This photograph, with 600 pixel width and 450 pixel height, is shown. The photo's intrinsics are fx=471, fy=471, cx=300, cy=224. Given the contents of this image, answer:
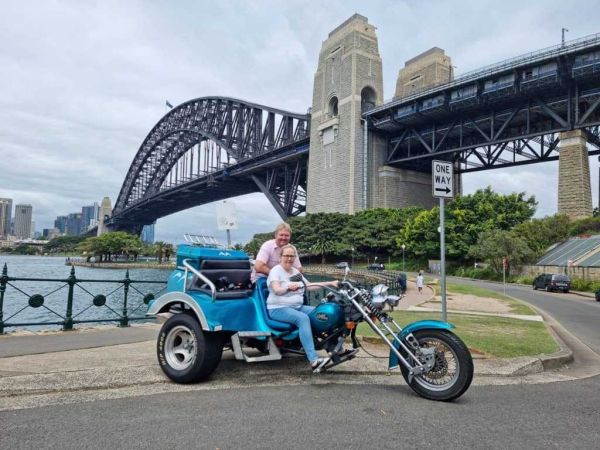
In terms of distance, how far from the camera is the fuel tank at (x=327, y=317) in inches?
188

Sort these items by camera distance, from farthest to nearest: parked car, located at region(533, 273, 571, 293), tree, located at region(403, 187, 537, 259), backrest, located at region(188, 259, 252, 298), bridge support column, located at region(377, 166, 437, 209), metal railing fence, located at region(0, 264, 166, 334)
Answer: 1. bridge support column, located at region(377, 166, 437, 209)
2. tree, located at region(403, 187, 537, 259)
3. parked car, located at region(533, 273, 571, 293)
4. metal railing fence, located at region(0, 264, 166, 334)
5. backrest, located at region(188, 259, 252, 298)

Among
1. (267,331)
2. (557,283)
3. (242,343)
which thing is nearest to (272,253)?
(267,331)

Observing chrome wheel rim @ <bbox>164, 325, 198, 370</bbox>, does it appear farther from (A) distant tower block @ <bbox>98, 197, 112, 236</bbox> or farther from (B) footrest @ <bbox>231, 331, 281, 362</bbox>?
(A) distant tower block @ <bbox>98, 197, 112, 236</bbox>

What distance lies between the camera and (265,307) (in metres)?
5.07

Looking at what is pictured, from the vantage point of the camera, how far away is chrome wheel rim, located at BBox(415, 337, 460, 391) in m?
4.42

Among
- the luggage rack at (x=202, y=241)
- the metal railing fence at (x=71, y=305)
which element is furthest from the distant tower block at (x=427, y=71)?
the luggage rack at (x=202, y=241)

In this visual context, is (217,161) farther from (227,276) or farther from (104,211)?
(227,276)

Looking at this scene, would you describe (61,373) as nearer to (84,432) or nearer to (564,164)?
(84,432)

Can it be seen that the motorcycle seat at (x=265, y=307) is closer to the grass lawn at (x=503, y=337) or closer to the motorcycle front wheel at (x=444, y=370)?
the motorcycle front wheel at (x=444, y=370)

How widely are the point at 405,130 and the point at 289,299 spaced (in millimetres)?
61176

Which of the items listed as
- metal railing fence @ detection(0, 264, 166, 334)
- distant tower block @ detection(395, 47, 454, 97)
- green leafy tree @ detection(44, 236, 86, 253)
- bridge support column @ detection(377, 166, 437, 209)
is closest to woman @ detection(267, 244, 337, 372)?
metal railing fence @ detection(0, 264, 166, 334)

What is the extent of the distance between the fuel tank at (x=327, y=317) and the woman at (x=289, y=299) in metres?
0.10

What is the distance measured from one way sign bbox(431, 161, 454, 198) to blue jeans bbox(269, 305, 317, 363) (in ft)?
11.1

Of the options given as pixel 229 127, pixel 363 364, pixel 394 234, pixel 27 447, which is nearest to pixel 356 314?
pixel 363 364
